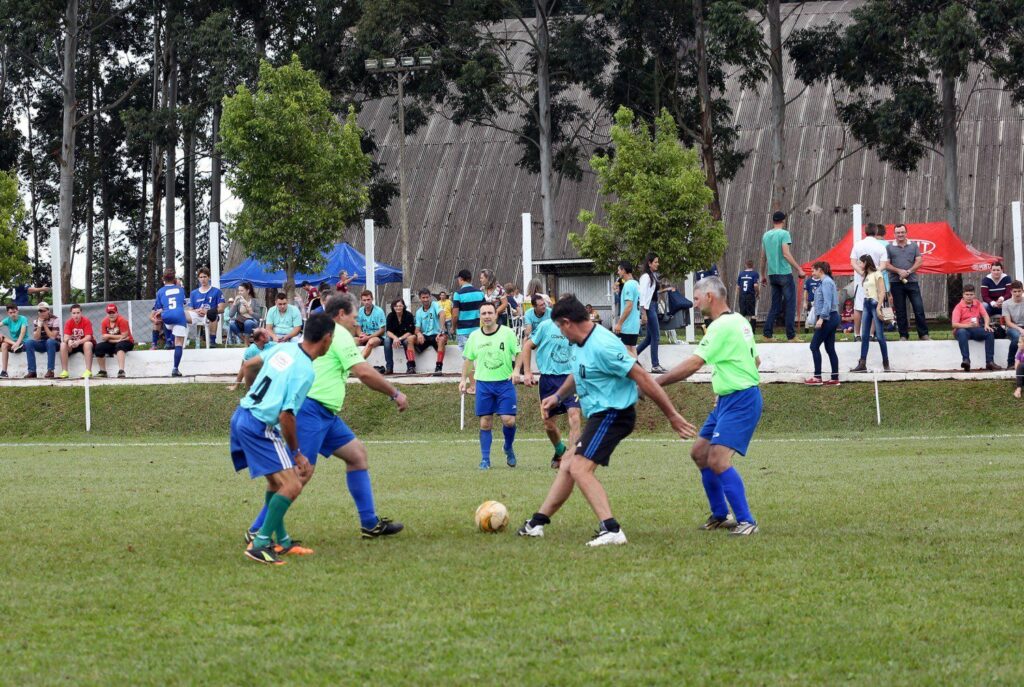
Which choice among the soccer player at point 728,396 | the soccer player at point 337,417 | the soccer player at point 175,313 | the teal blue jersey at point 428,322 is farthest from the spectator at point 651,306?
the soccer player at point 337,417

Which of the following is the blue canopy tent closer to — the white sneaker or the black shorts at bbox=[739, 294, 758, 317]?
the black shorts at bbox=[739, 294, 758, 317]

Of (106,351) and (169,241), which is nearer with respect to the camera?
A: (106,351)

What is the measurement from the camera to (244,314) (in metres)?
27.2

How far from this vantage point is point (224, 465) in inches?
649

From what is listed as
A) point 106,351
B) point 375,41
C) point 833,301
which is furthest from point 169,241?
point 833,301

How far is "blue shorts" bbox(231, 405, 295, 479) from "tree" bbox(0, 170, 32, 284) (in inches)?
1222

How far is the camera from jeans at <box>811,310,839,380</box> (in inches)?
854

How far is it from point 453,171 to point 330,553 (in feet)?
138

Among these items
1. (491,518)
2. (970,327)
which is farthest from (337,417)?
(970,327)

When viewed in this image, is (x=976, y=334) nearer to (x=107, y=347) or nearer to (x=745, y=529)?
(x=745, y=529)

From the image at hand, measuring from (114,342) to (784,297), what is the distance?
13.2m

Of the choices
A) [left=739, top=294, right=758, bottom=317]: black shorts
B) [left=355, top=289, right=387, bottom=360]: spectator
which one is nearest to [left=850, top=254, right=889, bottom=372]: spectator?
[left=739, top=294, right=758, bottom=317]: black shorts

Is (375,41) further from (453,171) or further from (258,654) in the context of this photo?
(258,654)

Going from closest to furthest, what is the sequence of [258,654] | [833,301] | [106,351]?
1. [258,654]
2. [833,301]
3. [106,351]
